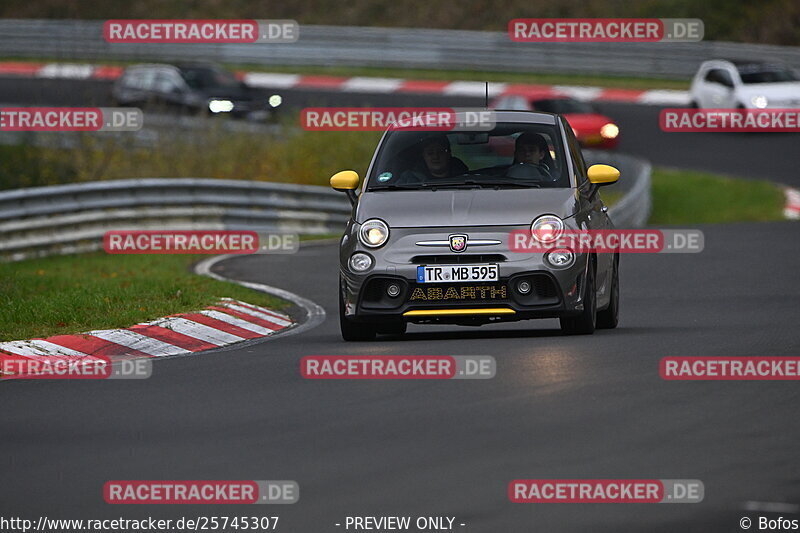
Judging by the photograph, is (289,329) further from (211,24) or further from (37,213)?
(211,24)

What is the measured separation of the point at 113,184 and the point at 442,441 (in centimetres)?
1590

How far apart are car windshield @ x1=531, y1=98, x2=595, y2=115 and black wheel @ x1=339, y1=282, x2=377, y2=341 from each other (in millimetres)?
23301

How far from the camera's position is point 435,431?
822cm

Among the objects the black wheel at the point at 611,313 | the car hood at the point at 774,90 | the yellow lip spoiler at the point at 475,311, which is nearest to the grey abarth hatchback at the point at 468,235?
the yellow lip spoiler at the point at 475,311

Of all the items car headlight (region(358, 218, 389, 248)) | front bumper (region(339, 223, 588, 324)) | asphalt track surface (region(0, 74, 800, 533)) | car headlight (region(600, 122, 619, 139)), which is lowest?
asphalt track surface (region(0, 74, 800, 533))

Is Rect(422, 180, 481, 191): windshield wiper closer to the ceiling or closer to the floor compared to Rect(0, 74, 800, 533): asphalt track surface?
closer to the ceiling

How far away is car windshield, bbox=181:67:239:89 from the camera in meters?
39.5

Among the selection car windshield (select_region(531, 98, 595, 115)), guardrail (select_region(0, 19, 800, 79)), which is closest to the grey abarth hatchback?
car windshield (select_region(531, 98, 595, 115))

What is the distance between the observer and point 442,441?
313 inches

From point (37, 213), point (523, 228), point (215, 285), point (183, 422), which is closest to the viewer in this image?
point (183, 422)

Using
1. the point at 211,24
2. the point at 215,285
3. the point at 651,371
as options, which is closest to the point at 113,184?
the point at 215,285

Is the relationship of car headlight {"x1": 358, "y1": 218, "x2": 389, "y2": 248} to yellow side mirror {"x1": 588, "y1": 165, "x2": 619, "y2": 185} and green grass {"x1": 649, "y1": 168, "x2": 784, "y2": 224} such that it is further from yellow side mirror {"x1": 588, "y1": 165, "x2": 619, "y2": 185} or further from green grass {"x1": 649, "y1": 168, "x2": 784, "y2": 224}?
green grass {"x1": 649, "y1": 168, "x2": 784, "y2": 224}

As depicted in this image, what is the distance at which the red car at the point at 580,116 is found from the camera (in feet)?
114

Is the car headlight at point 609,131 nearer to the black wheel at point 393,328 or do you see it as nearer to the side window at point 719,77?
the side window at point 719,77
